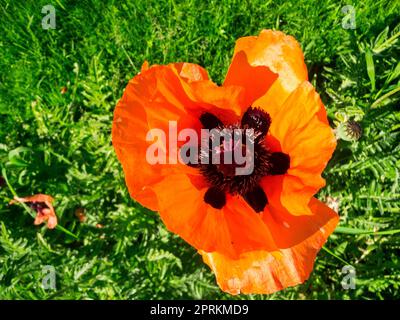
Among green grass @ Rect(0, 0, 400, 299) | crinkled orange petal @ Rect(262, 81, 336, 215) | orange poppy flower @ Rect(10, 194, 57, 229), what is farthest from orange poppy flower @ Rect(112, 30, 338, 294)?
orange poppy flower @ Rect(10, 194, 57, 229)

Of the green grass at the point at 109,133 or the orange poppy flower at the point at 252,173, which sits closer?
the orange poppy flower at the point at 252,173

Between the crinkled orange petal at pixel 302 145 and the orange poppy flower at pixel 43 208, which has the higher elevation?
the orange poppy flower at pixel 43 208

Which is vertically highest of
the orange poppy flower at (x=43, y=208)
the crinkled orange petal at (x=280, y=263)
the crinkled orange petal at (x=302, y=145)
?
the orange poppy flower at (x=43, y=208)

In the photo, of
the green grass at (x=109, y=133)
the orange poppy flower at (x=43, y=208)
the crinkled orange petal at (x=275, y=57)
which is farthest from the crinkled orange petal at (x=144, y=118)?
the orange poppy flower at (x=43, y=208)

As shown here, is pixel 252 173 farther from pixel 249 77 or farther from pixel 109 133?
pixel 109 133

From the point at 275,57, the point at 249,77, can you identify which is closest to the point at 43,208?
the point at 249,77

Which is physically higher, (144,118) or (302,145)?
(144,118)

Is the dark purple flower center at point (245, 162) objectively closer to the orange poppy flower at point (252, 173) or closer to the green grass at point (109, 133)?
the orange poppy flower at point (252, 173)
